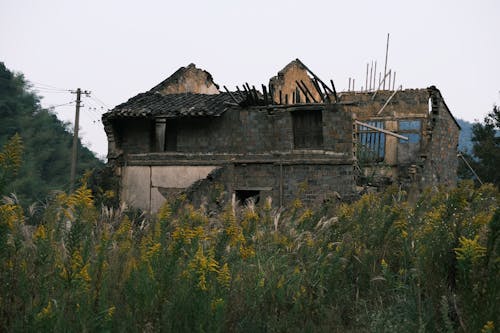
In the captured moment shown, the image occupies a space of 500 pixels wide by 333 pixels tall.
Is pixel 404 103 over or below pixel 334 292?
over

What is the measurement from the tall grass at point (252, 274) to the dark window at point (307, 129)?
11.2 metres

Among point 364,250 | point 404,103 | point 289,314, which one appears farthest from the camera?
point 404,103

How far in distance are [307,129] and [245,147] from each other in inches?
78.2

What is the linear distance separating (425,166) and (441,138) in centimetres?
250

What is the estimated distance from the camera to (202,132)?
1839cm

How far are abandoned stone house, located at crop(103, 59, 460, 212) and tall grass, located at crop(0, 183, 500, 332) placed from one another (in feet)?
33.9

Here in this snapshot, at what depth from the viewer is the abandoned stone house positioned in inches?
659

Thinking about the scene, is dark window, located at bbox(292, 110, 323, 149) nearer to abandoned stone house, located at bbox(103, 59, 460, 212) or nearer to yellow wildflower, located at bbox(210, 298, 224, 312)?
abandoned stone house, located at bbox(103, 59, 460, 212)

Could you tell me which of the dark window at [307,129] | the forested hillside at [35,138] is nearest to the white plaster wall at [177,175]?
the dark window at [307,129]

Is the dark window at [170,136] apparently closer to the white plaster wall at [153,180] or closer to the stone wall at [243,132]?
the stone wall at [243,132]

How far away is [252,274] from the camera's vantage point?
16.0ft

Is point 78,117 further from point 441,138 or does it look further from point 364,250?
point 364,250

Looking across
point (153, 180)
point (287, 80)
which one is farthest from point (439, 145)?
point (153, 180)

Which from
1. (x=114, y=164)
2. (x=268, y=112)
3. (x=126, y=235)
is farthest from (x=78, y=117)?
(x=126, y=235)
